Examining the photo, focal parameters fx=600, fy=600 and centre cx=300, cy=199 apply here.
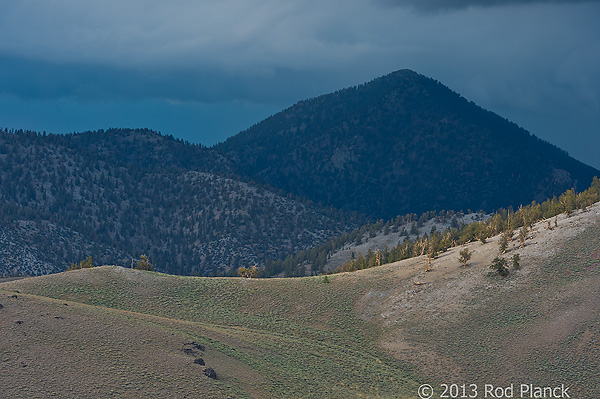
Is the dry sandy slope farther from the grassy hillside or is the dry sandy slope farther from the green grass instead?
the green grass

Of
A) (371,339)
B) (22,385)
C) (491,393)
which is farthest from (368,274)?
(22,385)

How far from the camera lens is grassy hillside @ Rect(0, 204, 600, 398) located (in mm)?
50281

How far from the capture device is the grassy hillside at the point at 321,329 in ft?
165

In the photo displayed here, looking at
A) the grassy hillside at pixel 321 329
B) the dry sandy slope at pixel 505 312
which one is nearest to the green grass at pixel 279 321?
the grassy hillside at pixel 321 329

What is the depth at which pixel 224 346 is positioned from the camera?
61938mm

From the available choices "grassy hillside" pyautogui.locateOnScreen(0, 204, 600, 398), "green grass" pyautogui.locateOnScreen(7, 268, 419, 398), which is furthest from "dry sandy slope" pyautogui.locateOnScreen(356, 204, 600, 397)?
"green grass" pyautogui.locateOnScreen(7, 268, 419, 398)

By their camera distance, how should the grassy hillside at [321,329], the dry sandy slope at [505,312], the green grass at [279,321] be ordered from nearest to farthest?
the grassy hillside at [321,329], the green grass at [279,321], the dry sandy slope at [505,312]

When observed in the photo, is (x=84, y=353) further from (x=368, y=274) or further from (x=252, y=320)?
(x=368, y=274)

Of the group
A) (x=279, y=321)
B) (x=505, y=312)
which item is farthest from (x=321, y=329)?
(x=505, y=312)

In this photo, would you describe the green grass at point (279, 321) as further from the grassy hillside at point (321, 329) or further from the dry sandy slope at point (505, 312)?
the dry sandy slope at point (505, 312)

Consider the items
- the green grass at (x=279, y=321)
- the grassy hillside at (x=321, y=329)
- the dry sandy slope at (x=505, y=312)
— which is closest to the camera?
the grassy hillside at (x=321, y=329)

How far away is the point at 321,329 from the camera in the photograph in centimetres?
7669

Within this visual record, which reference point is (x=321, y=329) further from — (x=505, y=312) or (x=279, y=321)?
(x=505, y=312)

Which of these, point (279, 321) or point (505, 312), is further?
point (279, 321)
